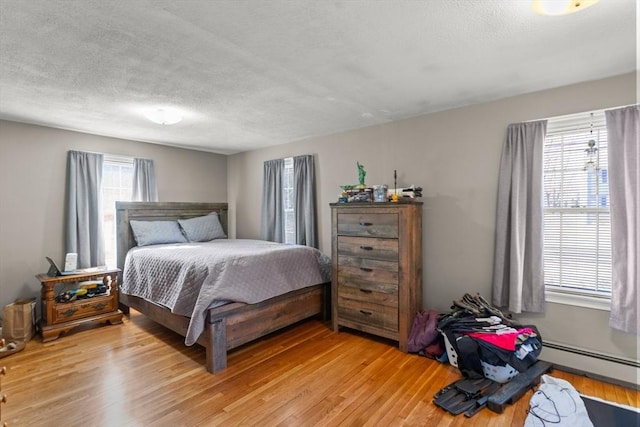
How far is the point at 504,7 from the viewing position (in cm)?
153

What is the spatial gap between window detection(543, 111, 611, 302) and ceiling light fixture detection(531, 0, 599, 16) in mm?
1302

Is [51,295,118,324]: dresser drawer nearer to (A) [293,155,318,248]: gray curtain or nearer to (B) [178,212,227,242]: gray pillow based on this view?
(B) [178,212,227,242]: gray pillow

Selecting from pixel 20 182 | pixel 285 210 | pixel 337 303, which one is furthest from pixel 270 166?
pixel 20 182

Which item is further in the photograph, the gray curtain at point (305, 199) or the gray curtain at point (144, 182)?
the gray curtain at point (144, 182)

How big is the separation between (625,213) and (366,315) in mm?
2161

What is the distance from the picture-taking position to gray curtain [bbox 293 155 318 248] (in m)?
4.12

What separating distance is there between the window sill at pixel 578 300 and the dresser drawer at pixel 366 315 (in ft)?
4.19

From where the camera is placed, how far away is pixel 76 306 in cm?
329

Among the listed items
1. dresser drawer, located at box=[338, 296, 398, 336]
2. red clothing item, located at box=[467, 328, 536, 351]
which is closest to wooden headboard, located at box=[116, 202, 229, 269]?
dresser drawer, located at box=[338, 296, 398, 336]

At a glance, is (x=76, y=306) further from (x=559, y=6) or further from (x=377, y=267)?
(x=559, y=6)

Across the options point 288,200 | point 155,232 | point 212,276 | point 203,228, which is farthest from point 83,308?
point 288,200

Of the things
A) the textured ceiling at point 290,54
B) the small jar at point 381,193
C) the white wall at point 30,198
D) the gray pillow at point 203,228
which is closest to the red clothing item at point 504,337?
the small jar at point 381,193

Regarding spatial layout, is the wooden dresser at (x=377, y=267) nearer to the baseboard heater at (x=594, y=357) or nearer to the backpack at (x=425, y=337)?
the backpack at (x=425, y=337)

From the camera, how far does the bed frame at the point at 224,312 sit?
249cm
